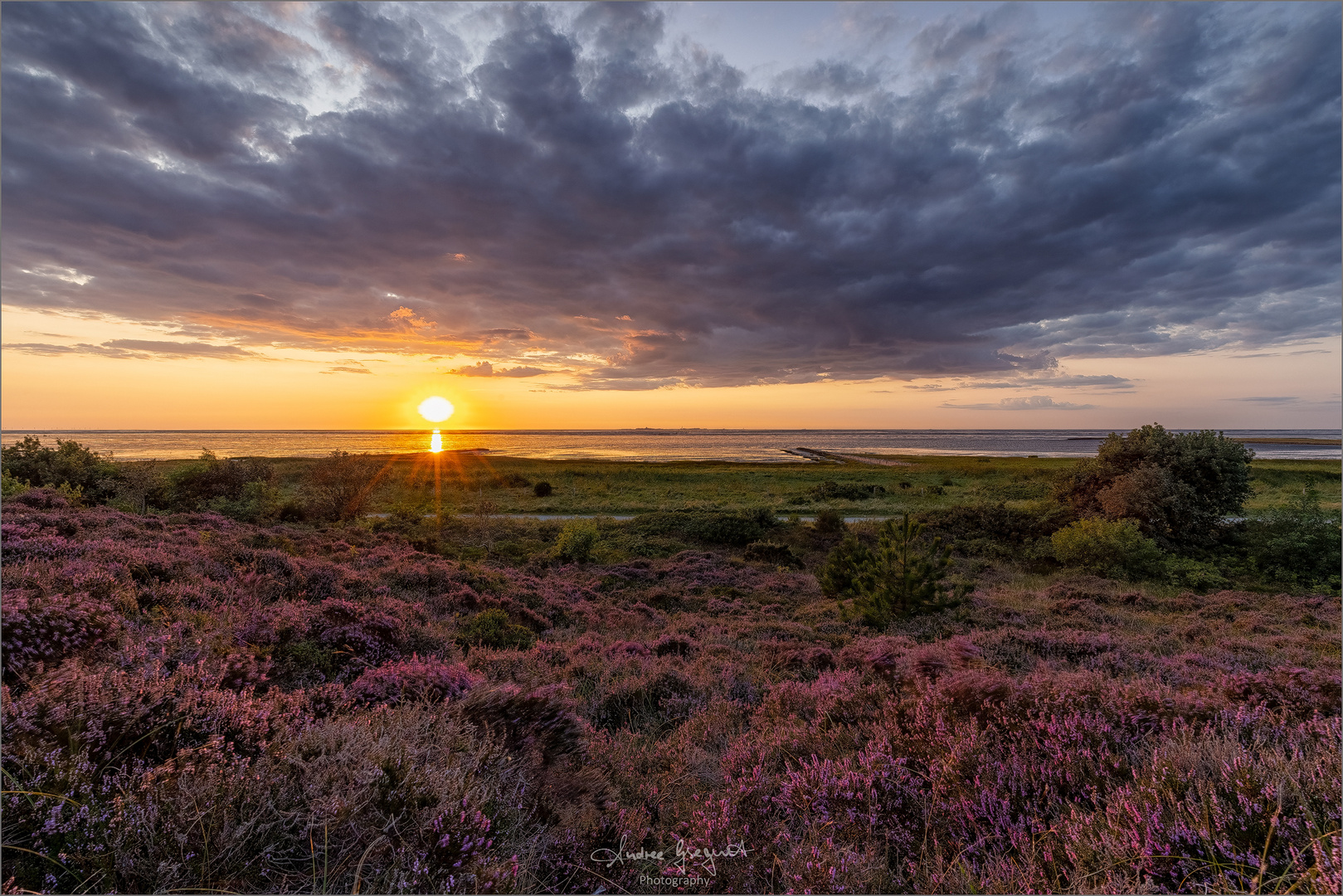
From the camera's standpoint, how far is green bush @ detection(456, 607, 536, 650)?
879 centimetres

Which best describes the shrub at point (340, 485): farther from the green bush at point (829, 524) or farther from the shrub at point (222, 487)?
the green bush at point (829, 524)

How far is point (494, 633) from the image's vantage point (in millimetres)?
9273

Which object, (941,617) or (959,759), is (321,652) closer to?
(959,759)

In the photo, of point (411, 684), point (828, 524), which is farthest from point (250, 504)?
point (828, 524)

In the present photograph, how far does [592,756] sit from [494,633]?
5.52m

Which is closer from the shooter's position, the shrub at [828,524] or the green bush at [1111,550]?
the green bush at [1111,550]

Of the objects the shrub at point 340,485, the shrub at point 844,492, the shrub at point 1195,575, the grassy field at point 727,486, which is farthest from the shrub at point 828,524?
the shrub at point 340,485

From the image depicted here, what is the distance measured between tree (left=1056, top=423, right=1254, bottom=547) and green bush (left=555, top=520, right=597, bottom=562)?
2226 cm

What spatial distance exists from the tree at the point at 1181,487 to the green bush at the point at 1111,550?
2.61 m

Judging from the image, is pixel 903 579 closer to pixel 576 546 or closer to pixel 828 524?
pixel 576 546

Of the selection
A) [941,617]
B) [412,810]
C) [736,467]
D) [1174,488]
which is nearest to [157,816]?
[412,810]

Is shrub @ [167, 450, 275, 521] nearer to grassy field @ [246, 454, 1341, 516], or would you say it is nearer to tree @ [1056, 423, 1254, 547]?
grassy field @ [246, 454, 1341, 516]

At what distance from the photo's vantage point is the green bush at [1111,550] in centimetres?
2019

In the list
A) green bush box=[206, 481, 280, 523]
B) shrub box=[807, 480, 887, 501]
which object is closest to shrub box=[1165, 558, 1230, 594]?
shrub box=[807, 480, 887, 501]
